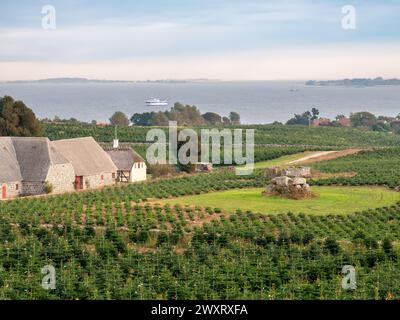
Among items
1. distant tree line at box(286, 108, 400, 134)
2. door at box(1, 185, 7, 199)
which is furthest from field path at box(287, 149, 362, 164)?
distant tree line at box(286, 108, 400, 134)

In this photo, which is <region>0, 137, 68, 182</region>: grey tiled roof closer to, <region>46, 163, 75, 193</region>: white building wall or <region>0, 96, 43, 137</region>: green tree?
<region>46, 163, 75, 193</region>: white building wall

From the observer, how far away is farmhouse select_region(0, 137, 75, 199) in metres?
48.5

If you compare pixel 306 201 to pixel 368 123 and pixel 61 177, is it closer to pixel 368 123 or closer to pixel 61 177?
pixel 61 177

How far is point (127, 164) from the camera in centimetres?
5903

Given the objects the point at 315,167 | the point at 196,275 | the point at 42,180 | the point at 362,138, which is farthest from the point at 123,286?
the point at 362,138

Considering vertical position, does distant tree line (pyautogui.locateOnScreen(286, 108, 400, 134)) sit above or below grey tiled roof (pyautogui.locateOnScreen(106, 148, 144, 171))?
below

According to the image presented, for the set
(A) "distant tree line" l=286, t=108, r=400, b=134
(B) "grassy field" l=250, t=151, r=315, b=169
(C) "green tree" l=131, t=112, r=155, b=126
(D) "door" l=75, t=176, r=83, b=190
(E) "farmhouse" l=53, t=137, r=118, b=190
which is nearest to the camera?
(D) "door" l=75, t=176, r=83, b=190

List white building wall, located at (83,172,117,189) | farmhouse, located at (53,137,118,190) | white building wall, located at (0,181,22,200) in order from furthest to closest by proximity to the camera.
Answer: white building wall, located at (83,172,117,189) < farmhouse, located at (53,137,118,190) < white building wall, located at (0,181,22,200)

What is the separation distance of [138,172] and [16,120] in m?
11.2

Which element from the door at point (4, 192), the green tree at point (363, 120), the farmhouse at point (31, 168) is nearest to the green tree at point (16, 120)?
the farmhouse at point (31, 168)

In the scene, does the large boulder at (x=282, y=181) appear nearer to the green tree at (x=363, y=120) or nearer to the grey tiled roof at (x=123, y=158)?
the grey tiled roof at (x=123, y=158)

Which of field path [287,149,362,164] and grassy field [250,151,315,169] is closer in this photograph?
field path [287,149,362,164]
